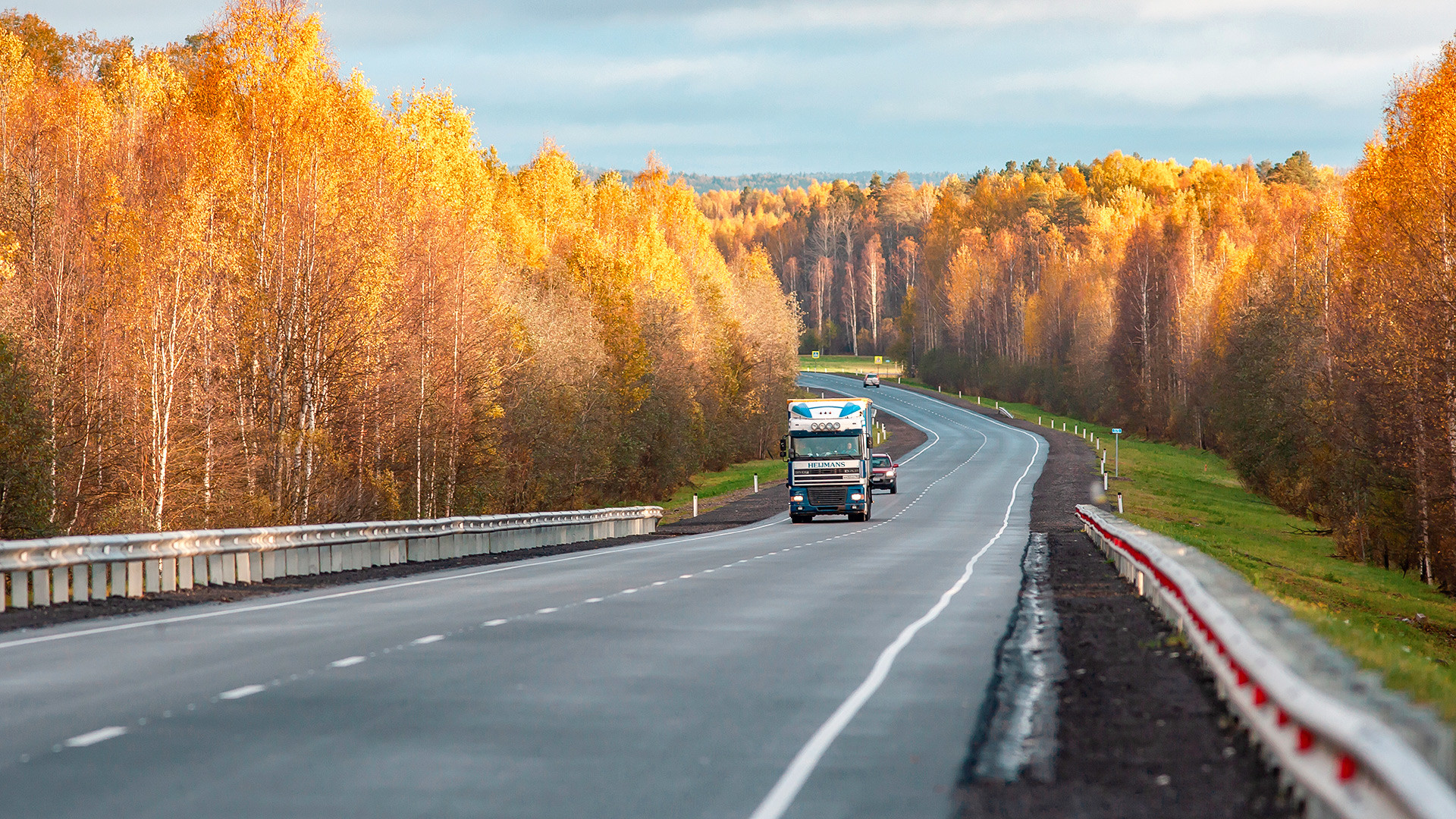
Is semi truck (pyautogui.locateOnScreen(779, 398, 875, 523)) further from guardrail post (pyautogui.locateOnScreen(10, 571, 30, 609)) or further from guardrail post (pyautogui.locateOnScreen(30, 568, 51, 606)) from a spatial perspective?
guardrail post (pyautogui.locateOnScreen(10, 571, 30, 609))

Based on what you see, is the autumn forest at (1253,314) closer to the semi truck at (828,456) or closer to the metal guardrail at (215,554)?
the semi truck at (828,456)

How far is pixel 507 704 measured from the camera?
34.8ft

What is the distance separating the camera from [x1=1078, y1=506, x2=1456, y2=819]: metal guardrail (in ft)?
17.6

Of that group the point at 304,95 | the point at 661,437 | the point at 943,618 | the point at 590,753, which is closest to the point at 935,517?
the point at 661,437

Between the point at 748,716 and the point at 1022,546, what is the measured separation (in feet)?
92.4

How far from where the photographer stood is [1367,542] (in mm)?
47375

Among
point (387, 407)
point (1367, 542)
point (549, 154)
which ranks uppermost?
point (549, 154)

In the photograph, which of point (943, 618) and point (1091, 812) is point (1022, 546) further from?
point (1091, 812)

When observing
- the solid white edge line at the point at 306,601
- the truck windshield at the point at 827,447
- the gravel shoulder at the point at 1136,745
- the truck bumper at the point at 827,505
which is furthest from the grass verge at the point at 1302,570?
the solid white edge line at the point at 306,601

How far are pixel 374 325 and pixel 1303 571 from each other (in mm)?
26863

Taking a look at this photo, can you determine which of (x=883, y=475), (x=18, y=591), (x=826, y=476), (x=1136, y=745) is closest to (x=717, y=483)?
(x=883, y=475)

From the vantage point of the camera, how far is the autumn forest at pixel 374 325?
117ft

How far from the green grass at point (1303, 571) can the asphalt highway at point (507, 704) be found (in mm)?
3170

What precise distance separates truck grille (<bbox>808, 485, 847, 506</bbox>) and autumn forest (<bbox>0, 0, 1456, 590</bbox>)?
1060cm
